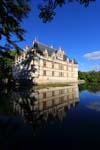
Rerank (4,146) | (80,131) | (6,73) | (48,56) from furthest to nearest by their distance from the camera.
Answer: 1. (48,56)
2. (6,73)
3. (80,131)
4. (4,146)

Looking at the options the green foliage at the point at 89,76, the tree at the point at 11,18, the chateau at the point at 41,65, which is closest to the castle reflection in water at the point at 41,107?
the tree at the point at 11,18

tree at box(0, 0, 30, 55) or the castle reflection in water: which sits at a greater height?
tree at box(0, 0, 30, 55)

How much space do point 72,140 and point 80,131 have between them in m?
1.84

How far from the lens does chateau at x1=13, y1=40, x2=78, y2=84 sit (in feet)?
220

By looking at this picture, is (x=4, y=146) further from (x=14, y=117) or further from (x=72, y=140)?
(x=14, y=117)

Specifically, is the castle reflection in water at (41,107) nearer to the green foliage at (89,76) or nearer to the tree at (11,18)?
the tree at (11,18)

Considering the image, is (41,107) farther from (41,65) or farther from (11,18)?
(41,65)

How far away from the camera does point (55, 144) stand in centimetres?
916

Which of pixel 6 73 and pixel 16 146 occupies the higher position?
pixel 6 73

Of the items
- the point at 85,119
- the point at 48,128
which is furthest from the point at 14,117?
the point at 85,119

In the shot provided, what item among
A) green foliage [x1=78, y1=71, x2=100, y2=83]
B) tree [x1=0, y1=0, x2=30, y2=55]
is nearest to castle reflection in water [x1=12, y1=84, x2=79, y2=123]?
tree [x1=0, y1=0, x2=30, y2=55]

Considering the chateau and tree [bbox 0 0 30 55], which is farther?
the chateau

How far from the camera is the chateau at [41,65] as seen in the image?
220 ft

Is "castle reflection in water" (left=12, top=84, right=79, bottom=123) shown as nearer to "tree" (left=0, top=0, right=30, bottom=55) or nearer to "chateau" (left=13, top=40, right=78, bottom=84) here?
"tree" (left=0, top=0, right=30, bottom=55)
